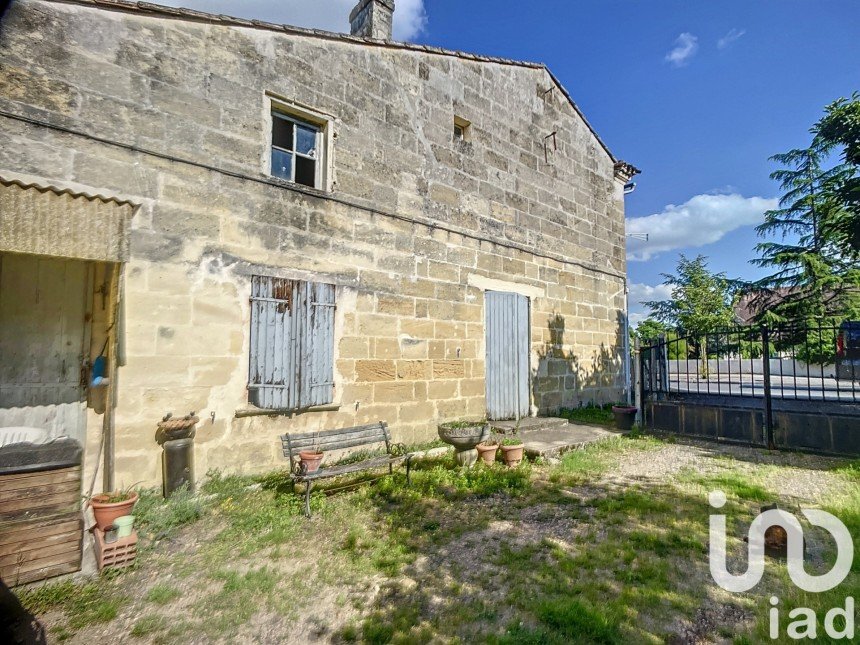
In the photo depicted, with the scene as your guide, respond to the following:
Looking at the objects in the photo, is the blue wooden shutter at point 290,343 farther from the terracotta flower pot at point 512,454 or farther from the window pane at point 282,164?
the terracotta flower pot at point 512,454

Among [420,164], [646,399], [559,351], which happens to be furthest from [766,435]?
[420,164]

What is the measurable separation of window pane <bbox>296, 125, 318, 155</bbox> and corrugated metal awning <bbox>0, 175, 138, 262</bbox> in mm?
2703

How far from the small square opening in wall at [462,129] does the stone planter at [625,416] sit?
239 inches

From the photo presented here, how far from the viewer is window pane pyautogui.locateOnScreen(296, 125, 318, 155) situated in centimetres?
596

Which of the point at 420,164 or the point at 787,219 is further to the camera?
the point at 787,219

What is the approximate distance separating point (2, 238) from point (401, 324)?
4536 mm

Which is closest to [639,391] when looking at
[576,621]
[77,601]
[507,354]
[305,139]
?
[507,354]

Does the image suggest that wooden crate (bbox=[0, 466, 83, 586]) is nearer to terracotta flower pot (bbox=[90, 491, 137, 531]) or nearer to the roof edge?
terracotta flower pot (bbox=[90, 491, 137, 531])

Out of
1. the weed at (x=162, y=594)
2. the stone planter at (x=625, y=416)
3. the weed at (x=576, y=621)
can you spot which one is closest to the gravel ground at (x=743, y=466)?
the stone planter at (x=625, y=416)

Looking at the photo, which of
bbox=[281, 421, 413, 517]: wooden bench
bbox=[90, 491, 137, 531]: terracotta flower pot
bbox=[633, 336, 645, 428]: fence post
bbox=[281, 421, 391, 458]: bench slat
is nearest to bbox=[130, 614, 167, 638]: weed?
bbox=[90, 491, 137, 531]: terracotta flower pot

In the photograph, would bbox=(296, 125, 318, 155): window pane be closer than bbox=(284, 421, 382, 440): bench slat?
No

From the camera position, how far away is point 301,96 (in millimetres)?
5820

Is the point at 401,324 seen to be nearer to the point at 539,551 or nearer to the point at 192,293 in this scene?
the point at 192,293

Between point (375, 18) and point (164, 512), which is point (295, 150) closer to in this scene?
point (375, 18)
